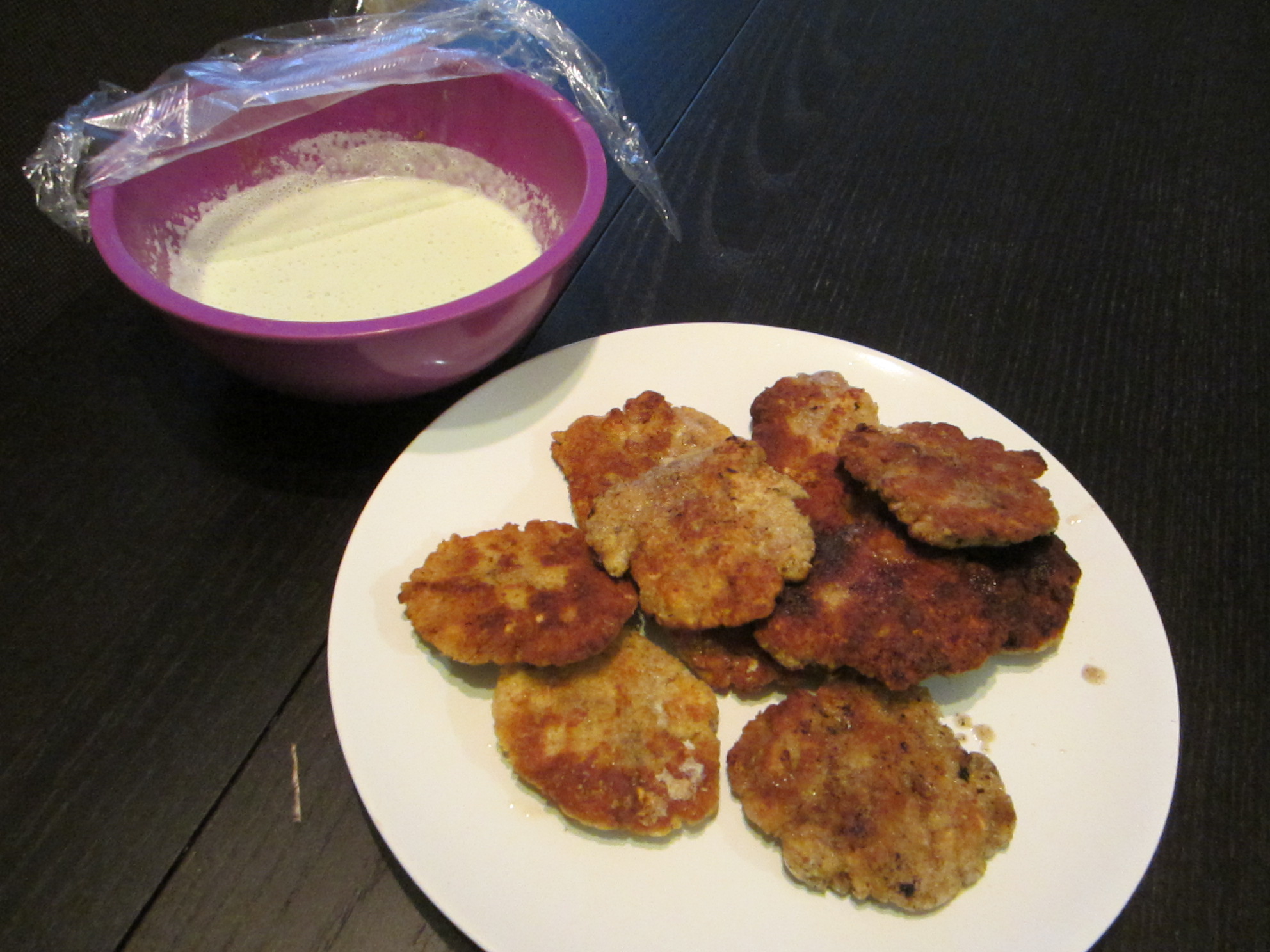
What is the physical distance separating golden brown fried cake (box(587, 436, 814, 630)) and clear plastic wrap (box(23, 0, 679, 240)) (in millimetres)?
848

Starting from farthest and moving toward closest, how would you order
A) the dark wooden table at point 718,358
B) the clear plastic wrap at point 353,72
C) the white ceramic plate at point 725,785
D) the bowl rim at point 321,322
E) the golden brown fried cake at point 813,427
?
the clear plastic wrap at point 353,72
the golden brown fried cake at point 813,427
the bowl rim at point 321,322
the dark wooden table at point 718,358
the white ceramic plate at point 725,785

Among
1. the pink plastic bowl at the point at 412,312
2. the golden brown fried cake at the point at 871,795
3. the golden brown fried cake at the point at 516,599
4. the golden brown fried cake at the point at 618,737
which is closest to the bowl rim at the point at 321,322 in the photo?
the pink plastic bowl at the point at 412,312

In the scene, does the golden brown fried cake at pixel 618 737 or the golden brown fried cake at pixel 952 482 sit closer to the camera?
the golden brown fried cake at pixel 618 737

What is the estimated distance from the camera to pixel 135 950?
3.90 ft

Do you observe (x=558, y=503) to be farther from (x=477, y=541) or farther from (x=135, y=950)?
(x=135, y=950)

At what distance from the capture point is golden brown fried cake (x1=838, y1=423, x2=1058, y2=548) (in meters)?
1.37

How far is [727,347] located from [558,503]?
568 mm

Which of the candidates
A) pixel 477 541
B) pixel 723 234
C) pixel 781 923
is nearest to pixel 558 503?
pixel 477 541

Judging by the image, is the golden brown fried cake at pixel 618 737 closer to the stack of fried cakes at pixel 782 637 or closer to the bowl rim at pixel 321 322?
the stack of fried cakes at pixel 782 637

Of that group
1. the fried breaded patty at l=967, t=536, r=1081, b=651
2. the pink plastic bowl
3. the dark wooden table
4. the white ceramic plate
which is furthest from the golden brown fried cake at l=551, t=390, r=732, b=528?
the fried breaded patty at l=967, t=536, r=1081, b=651

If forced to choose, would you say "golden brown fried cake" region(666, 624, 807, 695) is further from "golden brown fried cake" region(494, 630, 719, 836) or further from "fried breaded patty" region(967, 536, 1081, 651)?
"fried breaded patty" region(967, 536, 1081, 651)

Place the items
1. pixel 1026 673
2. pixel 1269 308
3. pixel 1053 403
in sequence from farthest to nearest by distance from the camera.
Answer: pixel 1269 308 < pixel 1053 403 < pixel 1026 673

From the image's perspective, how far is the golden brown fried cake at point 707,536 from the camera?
1.33 metres

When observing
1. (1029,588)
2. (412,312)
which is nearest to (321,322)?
(412,312)
